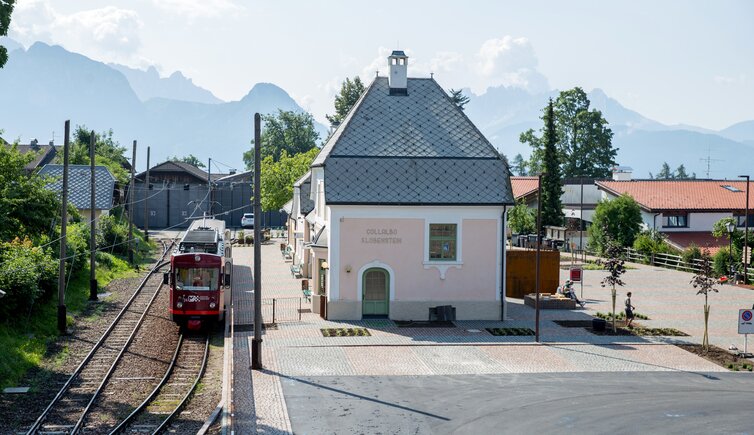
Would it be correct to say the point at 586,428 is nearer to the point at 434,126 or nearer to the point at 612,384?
the point at 612,384

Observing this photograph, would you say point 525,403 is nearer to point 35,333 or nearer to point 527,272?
point 35,333

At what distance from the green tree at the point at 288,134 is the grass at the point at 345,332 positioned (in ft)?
318

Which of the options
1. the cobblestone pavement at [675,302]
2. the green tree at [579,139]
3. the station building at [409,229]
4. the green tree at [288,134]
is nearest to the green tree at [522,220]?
the cobblestone pavement at [675,302]

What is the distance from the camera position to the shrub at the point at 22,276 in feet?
88.6

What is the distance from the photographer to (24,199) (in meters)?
32.2

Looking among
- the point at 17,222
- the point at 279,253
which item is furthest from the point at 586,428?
the point at 279,253

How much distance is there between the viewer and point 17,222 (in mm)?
31250

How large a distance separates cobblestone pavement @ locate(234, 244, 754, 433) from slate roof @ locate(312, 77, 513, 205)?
5107 millimetres

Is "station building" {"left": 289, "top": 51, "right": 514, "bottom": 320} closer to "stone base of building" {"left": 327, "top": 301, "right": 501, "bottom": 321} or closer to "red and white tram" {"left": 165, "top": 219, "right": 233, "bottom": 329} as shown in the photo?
"stone base of building" {"left": 327, "top": 301, "right": 501, "bottom": 321}

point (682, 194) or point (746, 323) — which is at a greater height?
point (682, 194)

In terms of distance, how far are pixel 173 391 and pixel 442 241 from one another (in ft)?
47.4

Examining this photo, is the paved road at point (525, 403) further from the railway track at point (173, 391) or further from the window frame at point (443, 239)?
the window frame at point (443, 239)

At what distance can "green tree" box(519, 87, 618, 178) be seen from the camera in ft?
311

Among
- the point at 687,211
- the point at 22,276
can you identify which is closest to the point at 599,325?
the point at 22,276
